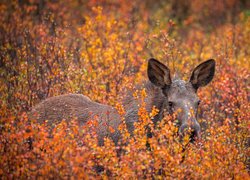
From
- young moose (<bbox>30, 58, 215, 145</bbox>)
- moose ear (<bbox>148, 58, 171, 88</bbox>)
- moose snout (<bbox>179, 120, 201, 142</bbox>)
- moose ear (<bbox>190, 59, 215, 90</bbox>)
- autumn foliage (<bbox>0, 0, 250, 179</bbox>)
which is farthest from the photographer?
moose ear (<bbox>190, 59, 215, 90</bbox>)

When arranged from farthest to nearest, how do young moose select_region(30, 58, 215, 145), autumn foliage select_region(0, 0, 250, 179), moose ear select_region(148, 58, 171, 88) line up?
moose ear select_region(148, 58, 171, 88)
young moose select_region(30, 58, 215, 145)
autumn foliage select_region(0, 0, 250, 179)

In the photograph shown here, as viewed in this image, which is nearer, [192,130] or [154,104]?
[192,130]

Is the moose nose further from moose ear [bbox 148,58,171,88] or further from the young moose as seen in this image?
moose ear [bbox 148,58,171,88]

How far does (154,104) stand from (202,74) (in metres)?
1.08

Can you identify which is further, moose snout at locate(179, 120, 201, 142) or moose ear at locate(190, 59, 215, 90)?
moose ear at locate(190, 59, 215, 90)

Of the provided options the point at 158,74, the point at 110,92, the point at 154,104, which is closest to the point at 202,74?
the point at 158,74

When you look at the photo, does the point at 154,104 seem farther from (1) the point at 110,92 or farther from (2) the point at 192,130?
(1) the point at 110,92

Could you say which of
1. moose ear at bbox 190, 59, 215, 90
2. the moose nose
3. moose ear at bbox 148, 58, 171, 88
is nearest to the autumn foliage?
the moose nose

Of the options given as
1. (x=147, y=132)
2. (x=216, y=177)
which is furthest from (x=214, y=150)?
(x=147, y=132)

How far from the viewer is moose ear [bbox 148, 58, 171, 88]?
873 cm

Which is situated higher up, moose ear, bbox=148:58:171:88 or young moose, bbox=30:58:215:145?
moose ear, bbox=148:58:171:88

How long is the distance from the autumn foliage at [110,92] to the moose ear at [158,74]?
0.41 m

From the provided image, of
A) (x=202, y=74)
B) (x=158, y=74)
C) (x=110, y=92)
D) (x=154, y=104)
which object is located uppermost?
(x=202, y=74)

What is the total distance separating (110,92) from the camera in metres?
11.8
